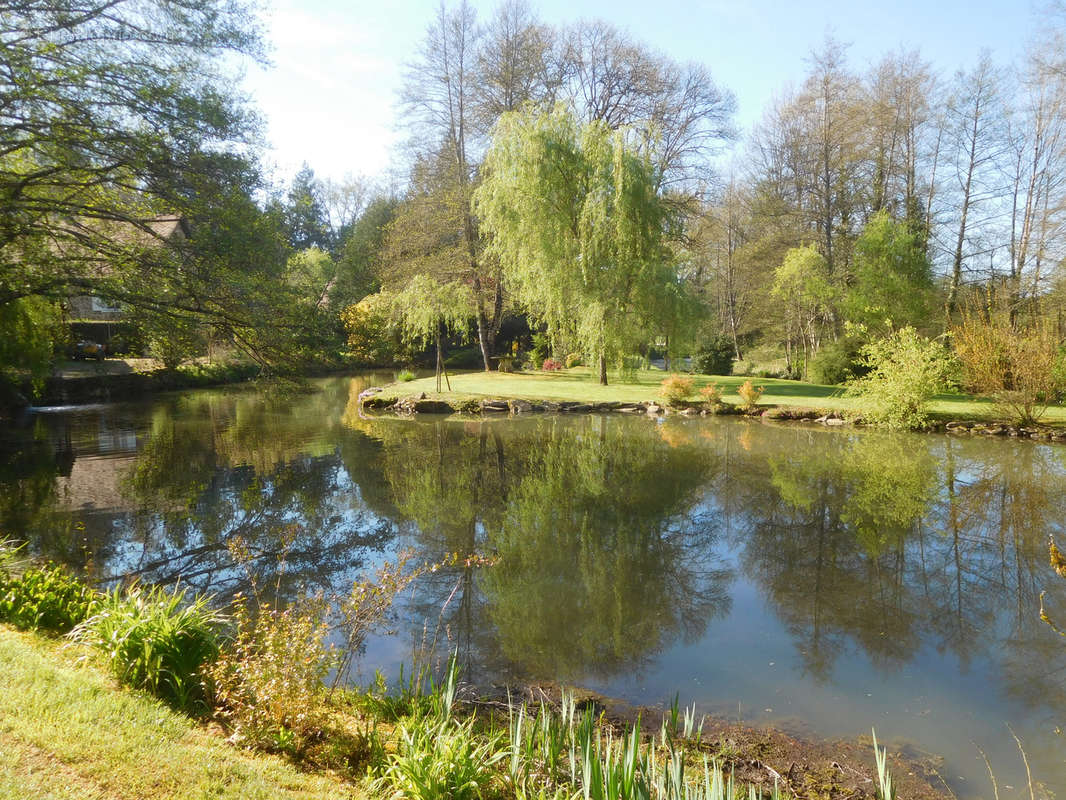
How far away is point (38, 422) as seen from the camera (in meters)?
17.9

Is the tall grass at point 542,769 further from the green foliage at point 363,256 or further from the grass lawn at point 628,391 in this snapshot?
the green foliage at point 363,256

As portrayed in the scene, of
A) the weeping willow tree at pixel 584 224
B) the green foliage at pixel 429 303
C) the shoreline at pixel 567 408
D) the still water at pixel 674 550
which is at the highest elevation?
the weeping willow tree at pixel 584 224

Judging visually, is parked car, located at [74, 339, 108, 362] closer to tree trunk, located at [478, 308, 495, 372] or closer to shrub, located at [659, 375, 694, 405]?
tree trunk, located at [478, 308, 495, 372]

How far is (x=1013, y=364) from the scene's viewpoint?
15.1 meters

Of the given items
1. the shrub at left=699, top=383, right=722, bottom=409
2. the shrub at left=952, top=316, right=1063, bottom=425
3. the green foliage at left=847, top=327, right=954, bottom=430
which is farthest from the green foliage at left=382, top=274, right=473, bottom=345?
the shrub at left=952, top=316, right=1063, bottom=425

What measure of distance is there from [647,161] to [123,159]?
52.5ft

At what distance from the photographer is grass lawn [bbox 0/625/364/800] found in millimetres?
2709

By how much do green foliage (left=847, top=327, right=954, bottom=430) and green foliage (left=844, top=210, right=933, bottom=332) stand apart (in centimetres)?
771

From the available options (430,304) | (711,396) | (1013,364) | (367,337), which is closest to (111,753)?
(1013,364)

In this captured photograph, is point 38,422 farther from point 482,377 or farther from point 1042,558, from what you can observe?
point 1042,558

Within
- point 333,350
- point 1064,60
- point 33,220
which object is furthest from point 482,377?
point 1064,60

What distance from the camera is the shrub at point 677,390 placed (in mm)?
20234

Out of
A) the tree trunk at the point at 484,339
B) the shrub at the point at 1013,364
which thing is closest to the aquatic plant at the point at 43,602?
the shrub at the point at 1013,364

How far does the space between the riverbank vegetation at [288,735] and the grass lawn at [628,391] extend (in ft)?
53.4
